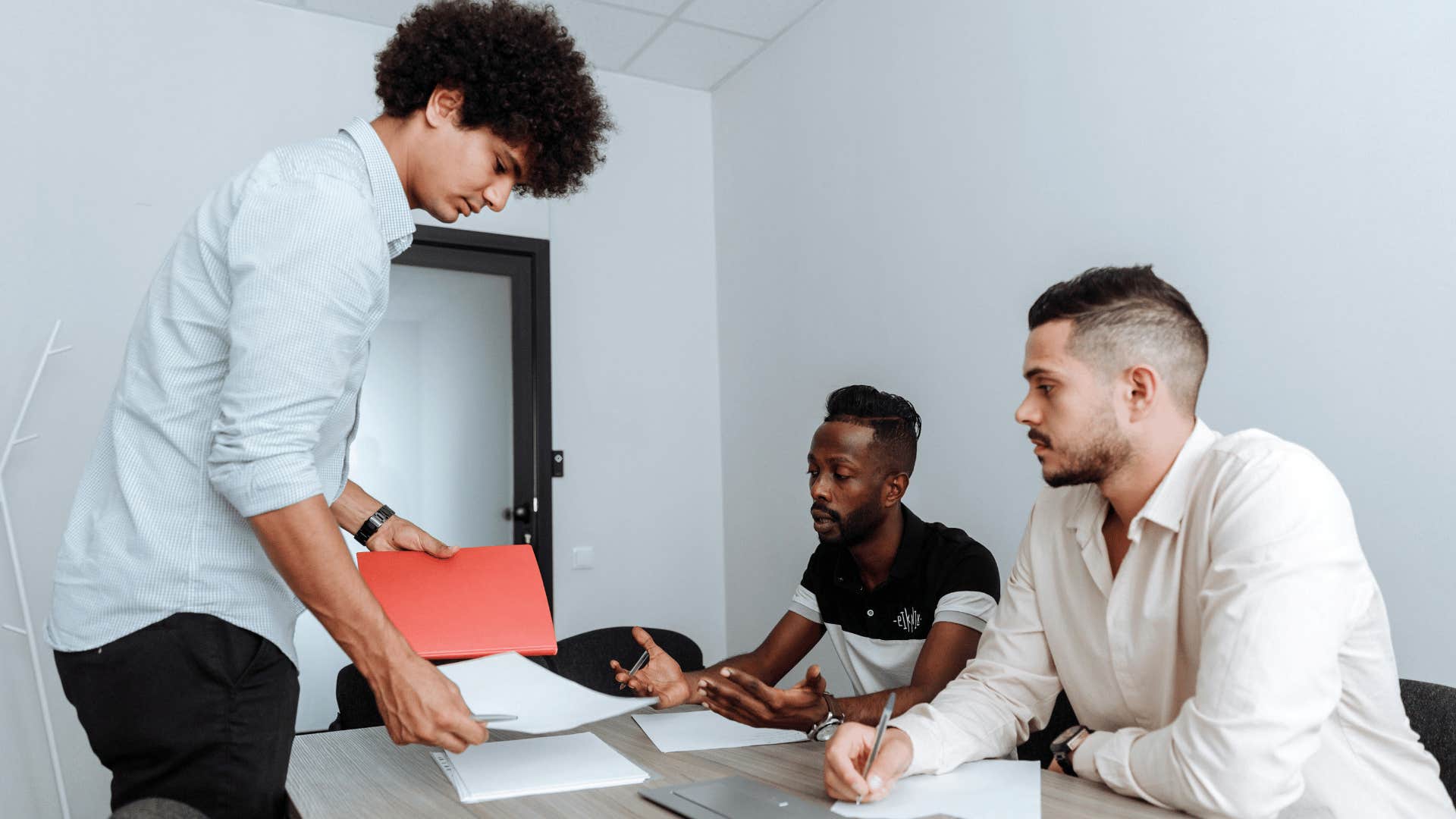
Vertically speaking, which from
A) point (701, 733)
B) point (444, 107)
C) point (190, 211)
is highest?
point (190, 211)

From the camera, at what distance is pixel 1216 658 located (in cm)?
111

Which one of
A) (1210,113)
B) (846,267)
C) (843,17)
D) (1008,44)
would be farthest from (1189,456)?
(843,17)

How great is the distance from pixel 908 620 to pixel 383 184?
1.44m

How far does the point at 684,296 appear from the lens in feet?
14.0

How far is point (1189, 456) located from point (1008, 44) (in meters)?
1.79

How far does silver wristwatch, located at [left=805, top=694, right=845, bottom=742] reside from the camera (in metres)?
1.53

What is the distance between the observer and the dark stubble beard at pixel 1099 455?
1361mm

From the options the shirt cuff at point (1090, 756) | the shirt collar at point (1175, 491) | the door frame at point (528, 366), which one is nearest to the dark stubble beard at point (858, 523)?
the shirt collar at point (1175, 491)

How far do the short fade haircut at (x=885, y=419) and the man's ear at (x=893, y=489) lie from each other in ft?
0.08

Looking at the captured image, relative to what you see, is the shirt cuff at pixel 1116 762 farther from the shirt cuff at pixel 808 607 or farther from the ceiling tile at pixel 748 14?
the ceiling tile at pixel 748 14

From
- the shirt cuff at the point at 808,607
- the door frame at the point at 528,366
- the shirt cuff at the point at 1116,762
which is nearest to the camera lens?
the shirt cuff at the point at 1116,762

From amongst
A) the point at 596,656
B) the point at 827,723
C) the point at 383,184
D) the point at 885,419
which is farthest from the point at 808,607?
the point at 383,184

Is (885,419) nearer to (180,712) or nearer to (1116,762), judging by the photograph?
(1116,762)

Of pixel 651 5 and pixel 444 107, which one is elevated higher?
pixel 651 5
